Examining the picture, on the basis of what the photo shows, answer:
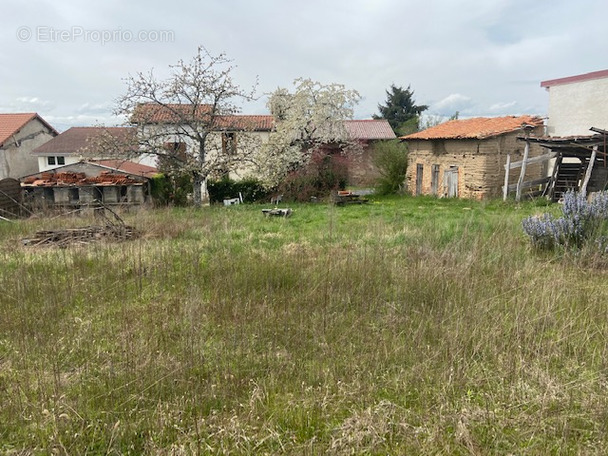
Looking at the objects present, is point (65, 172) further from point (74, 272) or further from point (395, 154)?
point (395, 154)

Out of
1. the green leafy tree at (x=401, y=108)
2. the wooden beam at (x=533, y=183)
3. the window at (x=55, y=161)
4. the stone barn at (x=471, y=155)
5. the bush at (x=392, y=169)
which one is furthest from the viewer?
the green leafy tree at (x=401, y=108)

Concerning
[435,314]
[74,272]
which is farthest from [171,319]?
[435,314]

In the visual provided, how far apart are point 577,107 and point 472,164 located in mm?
5624

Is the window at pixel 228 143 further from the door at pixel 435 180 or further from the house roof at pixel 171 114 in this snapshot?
the door at pixel 435 180

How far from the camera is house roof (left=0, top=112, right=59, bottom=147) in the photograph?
22938mm

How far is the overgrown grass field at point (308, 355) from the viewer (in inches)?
93.4

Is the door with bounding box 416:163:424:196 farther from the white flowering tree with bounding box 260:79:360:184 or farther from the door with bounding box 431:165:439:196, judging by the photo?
the white flowering tree with bounding box 260:79:360:184

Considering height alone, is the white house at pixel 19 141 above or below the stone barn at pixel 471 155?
above

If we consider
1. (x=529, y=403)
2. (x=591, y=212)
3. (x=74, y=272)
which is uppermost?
(x=591, y=212)

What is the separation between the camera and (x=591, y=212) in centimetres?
623

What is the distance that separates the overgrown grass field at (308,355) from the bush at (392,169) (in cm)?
1588

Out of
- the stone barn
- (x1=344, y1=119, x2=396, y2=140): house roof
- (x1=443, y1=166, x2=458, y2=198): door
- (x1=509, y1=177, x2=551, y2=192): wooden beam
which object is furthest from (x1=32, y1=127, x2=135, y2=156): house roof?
(x1=509, y1=177, x2=551, y2=192): wooden beam

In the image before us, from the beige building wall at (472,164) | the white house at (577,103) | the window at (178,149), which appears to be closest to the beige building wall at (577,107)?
the white house at (577,103)

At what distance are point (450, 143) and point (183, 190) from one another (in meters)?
13.0
